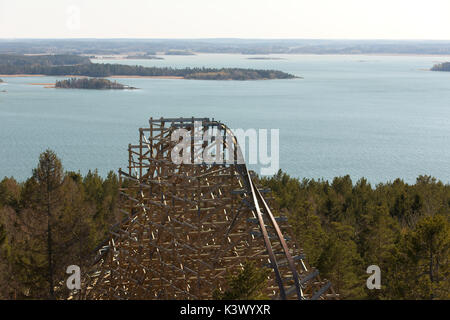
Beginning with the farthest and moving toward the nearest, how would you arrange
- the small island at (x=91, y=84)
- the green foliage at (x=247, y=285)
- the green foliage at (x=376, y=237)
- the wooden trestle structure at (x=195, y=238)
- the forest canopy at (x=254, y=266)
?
the small island at (x=91, y=84), the green foliage at (x=376, y=237), the forest canopy at (x=254, y=266), the wooden trestle structure at (x=195, y=238), the green foliage at (x=247, y=285)

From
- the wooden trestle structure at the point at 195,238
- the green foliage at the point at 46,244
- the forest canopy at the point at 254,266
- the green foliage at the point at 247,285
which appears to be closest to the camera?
the green foliage at the point at 247,285

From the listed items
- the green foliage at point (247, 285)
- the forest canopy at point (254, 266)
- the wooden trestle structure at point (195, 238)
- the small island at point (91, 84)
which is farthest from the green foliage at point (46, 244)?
the small island at point (91, 84)

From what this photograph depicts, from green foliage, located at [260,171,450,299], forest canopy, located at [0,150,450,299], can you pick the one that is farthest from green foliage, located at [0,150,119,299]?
green foliage, located at [260,171,450,299]

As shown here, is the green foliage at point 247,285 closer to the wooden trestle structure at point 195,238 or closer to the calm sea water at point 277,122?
the wooden trestle structure at point 195,238

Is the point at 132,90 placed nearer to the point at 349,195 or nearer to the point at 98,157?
the point at 98,157

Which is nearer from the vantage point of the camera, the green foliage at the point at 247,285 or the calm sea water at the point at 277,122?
the green foliage at the point at 247,285

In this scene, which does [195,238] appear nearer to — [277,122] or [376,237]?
[376,237]

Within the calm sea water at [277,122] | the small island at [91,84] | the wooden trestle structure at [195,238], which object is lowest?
the calm sea water at [277,122]
